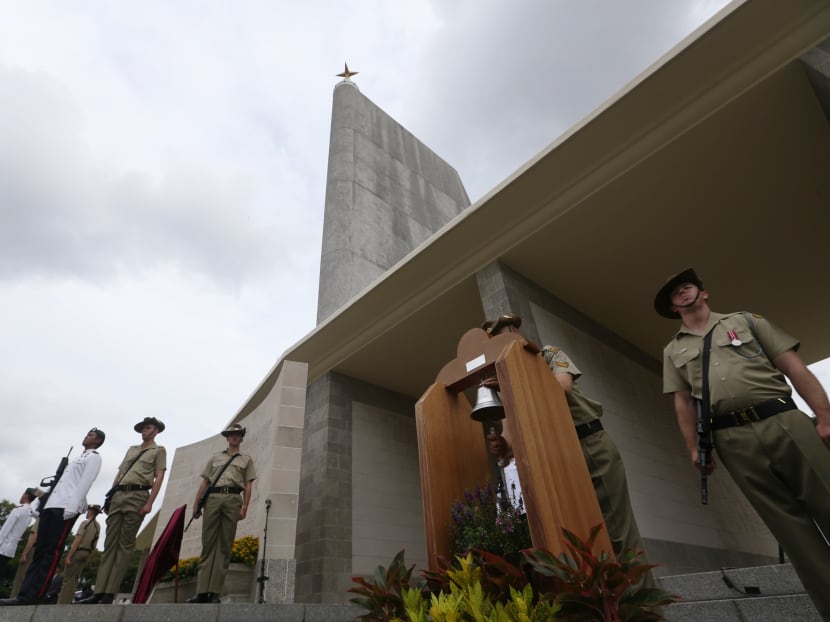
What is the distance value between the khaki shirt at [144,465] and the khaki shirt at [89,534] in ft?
10.7

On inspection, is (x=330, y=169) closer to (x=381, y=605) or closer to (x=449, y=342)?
(x=449, y=342)

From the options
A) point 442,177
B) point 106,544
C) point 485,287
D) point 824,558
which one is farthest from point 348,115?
point 824,558

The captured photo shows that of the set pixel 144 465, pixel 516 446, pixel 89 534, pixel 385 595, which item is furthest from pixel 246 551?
pixel 516 446

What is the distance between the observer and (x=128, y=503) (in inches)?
180

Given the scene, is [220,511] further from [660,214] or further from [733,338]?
[660,214]

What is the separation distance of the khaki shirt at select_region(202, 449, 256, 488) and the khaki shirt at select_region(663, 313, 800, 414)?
4.08m

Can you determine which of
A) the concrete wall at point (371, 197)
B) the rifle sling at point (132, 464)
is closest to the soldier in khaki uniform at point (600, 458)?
→ the rifle sling at point (132, 464)

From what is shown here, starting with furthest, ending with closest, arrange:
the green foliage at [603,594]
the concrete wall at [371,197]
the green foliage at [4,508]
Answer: the green foliage at [4,508] < the concrete wall at [371,197] < the green foliage at [603,594]

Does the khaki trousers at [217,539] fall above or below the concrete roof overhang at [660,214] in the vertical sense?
below

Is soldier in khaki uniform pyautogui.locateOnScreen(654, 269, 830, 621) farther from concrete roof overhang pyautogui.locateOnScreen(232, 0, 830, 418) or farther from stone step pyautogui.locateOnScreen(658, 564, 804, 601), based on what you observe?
concrete roof overhang pyautogui.locateOnScreen(232, 0, 830, 418)

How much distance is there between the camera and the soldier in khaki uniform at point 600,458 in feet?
9.20

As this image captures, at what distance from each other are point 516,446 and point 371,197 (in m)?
10.7

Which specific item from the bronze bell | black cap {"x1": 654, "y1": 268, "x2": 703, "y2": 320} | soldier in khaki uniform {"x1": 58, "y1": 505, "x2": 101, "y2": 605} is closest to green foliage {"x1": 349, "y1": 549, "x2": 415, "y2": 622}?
the bronze bell

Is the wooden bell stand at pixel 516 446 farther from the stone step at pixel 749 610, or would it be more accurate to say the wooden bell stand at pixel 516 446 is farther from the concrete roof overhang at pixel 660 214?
the concrete roof overhang at pixel 660 214
